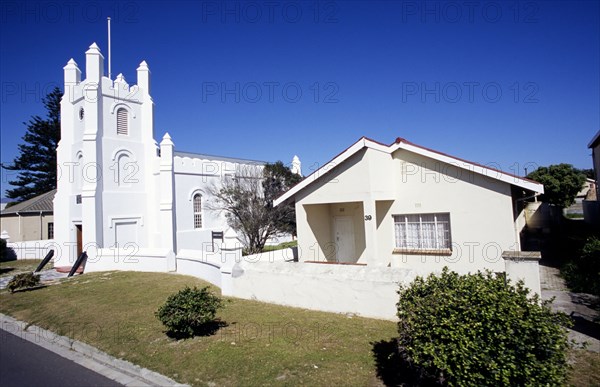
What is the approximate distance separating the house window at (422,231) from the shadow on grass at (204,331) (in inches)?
279

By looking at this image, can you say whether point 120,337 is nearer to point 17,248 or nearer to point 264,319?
point 264,319

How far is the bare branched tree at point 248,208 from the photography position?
24.6 meters

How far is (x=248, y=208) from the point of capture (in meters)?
25.0

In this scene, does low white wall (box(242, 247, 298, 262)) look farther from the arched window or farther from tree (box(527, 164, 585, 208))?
tree (box(527, 164, 585, 208))

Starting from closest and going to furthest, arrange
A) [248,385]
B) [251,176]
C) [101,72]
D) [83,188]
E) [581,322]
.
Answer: [248,385] < [581,322] < [83,188] < [101,72] < [251,176]

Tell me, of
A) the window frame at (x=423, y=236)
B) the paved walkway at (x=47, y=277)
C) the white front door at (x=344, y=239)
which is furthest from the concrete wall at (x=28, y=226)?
the window frame at (x=423, y=236)

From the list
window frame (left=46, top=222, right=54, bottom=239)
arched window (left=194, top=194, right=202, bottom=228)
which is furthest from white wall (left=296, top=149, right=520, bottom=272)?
window frame (left=46, top=222, right=54, bottom=239)

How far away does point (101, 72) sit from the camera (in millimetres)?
21078

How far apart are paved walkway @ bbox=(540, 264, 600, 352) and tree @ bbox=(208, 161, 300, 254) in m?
15.6

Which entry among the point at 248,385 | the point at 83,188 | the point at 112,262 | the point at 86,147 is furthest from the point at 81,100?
the point at 248,385

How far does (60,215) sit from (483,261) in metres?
23.6

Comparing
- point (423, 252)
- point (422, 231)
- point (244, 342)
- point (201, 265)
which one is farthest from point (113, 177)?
point (423, 252)

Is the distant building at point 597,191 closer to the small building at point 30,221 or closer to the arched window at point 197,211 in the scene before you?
the arched window at point 197,211

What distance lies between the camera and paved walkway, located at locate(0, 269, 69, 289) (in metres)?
16.3
